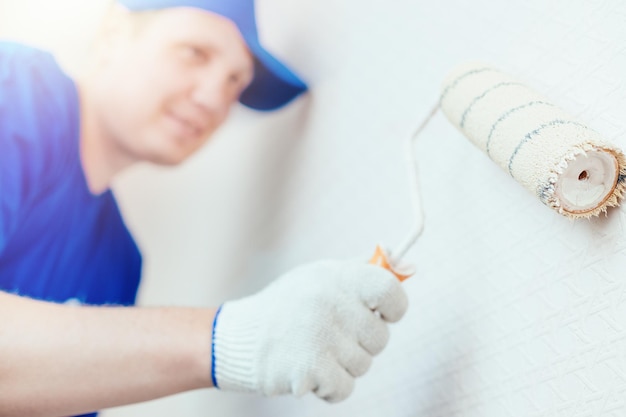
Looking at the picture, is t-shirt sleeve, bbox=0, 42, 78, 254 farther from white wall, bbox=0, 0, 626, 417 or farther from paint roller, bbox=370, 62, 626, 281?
paint roller, bbox=370, 62, 626, 281

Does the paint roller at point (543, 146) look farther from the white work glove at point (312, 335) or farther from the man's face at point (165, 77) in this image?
the man's face at point (165, 77)

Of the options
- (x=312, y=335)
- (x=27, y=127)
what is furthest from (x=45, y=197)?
(x=312, y=335)

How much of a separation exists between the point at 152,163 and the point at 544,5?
0.67 metres

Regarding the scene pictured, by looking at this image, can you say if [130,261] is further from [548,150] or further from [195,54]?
[548,150]

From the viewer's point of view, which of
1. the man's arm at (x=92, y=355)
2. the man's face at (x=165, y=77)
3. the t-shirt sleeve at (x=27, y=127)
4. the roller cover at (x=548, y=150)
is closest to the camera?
the roller cover at (x=548, y=150)

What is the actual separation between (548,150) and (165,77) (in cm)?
66

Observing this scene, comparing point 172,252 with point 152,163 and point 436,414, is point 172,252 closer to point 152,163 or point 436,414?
point 152,163

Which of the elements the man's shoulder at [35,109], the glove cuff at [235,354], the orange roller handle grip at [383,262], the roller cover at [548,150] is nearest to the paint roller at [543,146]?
the roller cover at [548,150]

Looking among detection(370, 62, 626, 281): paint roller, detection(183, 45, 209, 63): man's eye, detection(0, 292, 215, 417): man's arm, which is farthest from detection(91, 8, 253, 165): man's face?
detection(370, 62, 626, 281): paint roller

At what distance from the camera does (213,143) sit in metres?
1.12

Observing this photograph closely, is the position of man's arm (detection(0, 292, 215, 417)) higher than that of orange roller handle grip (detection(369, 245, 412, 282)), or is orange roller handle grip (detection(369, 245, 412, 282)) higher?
orange roller handle grip (detection(369, 245, 412, 282))

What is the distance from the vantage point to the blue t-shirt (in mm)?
898

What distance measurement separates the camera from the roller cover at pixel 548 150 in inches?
20.2

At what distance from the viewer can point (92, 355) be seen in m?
0.66
